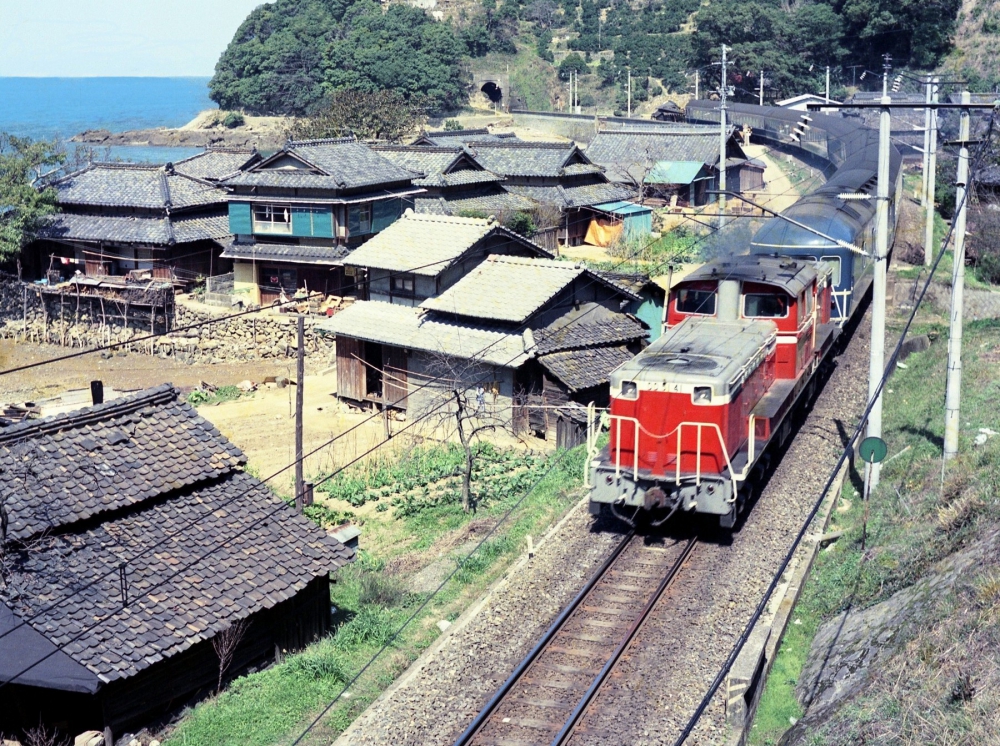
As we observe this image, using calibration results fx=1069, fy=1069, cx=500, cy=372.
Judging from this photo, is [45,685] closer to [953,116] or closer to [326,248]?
[326,248]

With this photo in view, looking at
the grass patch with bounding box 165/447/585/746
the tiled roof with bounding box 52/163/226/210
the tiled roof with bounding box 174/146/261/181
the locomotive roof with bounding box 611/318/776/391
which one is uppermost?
the tiled roof with bounding box 174/146/261/181

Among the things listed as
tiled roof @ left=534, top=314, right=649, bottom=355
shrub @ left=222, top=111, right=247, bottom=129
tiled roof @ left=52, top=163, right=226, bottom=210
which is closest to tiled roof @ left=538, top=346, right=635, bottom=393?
tiled roof @ left=534, top=314, right=649, bottom=355

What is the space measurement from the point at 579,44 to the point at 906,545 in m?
91.5

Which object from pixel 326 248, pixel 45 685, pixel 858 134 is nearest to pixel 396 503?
pixel 45 685

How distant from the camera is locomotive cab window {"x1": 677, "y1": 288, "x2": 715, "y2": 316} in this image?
17891 millimetres

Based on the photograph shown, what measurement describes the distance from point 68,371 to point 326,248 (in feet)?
31.2

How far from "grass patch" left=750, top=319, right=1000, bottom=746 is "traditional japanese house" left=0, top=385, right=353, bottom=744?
20.0 feet

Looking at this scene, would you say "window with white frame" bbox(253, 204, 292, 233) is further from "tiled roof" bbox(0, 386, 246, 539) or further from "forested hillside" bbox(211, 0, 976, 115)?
"forested hillside" bbox(211, 0, 976, 115)

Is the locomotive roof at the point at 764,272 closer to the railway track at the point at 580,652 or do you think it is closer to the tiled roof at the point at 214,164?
the railway track at the point at 580,652

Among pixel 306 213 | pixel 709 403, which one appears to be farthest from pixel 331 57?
pixel 709 403

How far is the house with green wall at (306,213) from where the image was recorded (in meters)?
36.6

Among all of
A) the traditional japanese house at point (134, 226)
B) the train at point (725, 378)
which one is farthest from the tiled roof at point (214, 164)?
the train at point (725, 378)

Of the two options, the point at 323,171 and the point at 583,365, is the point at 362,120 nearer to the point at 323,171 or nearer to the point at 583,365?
the point at 323,171

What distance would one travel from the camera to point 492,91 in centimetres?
9556
